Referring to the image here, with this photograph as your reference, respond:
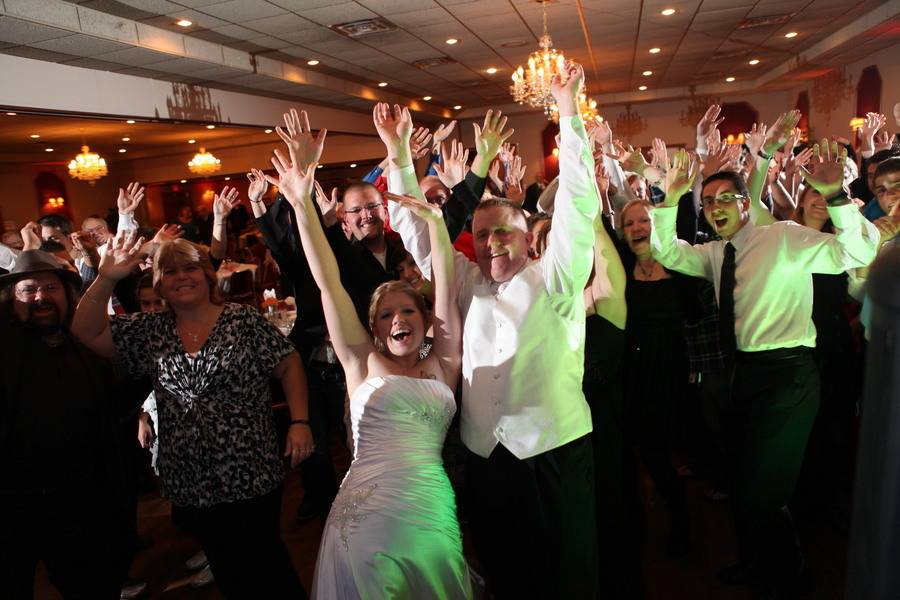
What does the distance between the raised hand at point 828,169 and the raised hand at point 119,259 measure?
243 cm

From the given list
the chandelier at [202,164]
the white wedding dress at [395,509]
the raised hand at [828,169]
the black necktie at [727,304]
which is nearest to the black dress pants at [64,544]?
the white wedding dress at [395,509]

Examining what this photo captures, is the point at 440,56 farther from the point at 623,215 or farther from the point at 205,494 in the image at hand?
the point at 205,494

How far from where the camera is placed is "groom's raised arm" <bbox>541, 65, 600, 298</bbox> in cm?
175

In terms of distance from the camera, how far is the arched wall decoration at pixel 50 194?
1432 cm

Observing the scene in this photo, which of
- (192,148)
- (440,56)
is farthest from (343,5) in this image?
(192,148)

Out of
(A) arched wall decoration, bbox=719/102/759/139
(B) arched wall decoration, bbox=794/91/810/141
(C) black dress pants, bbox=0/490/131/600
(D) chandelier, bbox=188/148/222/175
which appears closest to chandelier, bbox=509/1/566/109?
(C) black dress pants, bbox=0/490/131/600

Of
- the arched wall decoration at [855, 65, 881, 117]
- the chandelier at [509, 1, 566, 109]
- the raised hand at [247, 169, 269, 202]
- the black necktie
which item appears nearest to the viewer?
the black necktie

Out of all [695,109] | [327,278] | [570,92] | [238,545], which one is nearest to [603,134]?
[570,92]

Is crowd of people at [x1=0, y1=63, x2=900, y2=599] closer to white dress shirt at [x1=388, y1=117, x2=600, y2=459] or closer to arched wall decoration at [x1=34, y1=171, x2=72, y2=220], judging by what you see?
white dress shirt at [x1=388, y1=117, x2=600, y2=459]

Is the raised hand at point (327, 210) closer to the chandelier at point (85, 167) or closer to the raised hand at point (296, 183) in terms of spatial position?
the raised hand at point (296, 183)

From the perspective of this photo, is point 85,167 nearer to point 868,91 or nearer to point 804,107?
point 868,91

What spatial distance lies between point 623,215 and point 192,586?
257 cm

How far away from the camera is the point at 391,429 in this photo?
1852 millimetres

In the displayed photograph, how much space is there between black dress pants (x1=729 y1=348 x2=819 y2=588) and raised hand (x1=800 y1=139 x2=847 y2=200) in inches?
23.7
